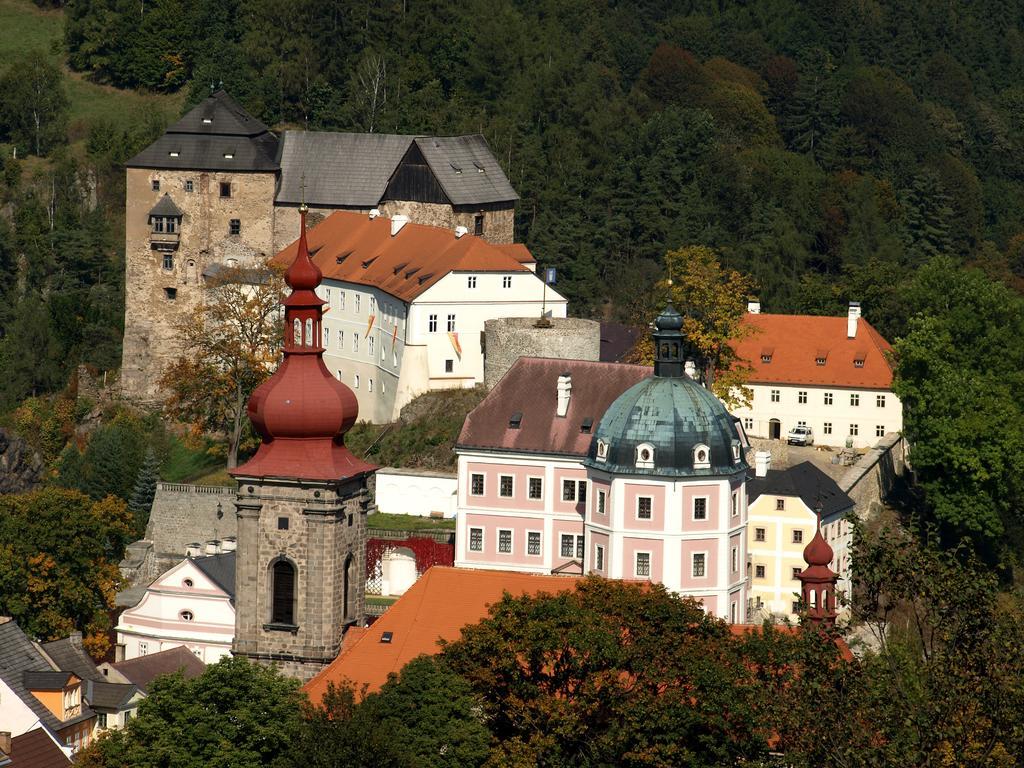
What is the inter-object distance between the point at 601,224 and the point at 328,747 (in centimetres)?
6595

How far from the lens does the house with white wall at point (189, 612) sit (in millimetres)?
75250

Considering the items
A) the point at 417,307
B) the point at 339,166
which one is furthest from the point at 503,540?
the point at 339,166

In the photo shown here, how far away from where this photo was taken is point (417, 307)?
8906 cm

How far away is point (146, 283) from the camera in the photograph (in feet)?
332

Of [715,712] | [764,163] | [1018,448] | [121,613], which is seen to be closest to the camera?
[715,712]

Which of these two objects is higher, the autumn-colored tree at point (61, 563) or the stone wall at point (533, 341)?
the stone wall at point (533, 341)

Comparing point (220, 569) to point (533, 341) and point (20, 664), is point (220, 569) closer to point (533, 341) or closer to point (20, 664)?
point (20, 664)

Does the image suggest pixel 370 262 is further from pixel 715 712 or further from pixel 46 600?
pixel 715 712

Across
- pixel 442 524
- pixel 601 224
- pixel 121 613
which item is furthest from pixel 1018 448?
pixel 601 224

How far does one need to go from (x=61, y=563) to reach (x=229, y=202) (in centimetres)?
2338

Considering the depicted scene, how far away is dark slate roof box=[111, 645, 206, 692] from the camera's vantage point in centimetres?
7219

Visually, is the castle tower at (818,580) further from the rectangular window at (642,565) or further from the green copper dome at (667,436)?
the rectangular window at (642,565)

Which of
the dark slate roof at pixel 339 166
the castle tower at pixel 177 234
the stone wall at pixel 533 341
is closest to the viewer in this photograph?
the stone wall at pixel 533 341

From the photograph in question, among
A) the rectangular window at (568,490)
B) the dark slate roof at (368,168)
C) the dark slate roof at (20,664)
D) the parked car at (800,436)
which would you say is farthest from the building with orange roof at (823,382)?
the dark slate roof at (20,664)
